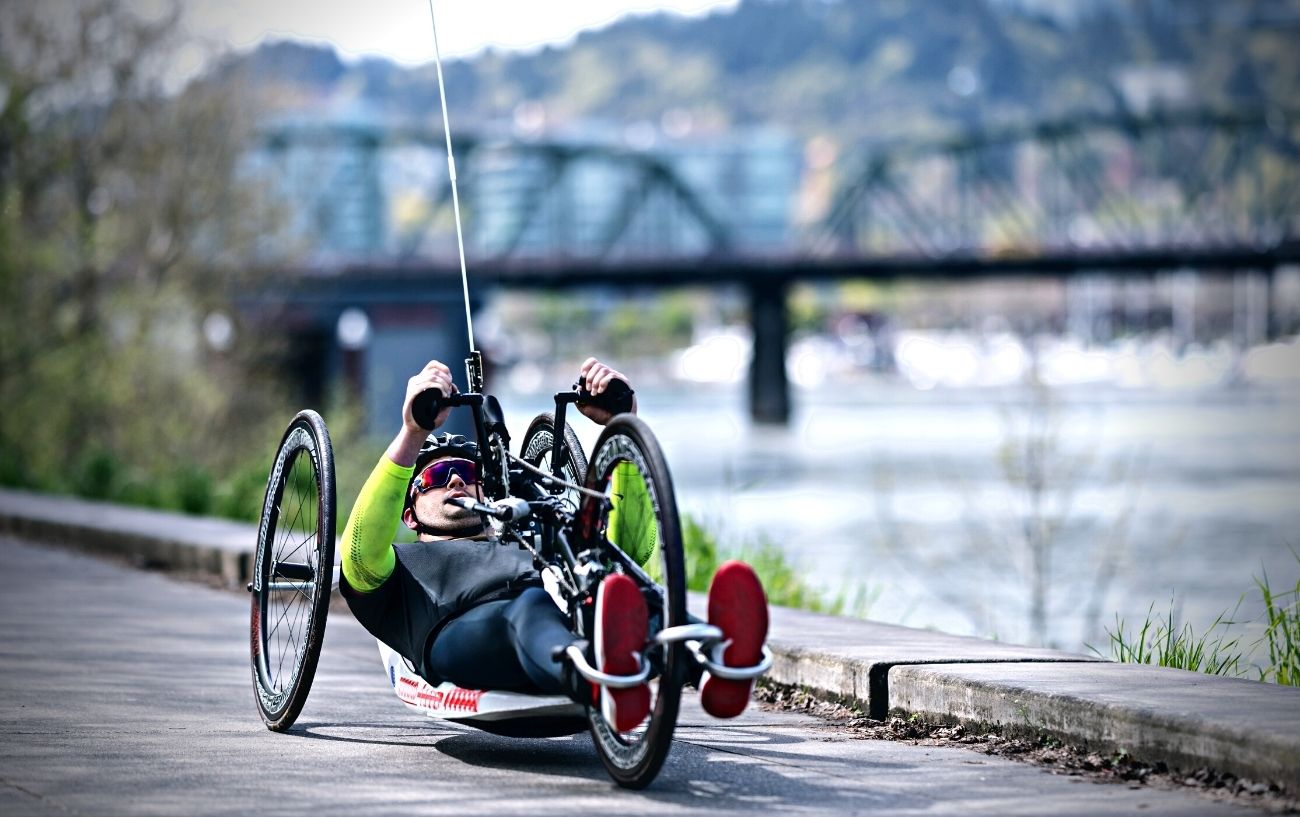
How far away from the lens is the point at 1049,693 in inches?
260

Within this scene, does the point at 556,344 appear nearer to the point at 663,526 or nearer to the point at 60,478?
the point at 60,478

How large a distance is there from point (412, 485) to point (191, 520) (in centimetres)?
917

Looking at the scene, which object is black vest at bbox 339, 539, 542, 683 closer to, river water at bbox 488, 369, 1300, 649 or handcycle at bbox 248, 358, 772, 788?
handcycle at bbox 248, 358, 772, 788

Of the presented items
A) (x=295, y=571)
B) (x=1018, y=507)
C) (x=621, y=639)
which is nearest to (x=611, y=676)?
(x=621, y=639)

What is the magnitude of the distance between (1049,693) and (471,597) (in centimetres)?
178

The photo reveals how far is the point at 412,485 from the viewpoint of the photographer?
275 inches

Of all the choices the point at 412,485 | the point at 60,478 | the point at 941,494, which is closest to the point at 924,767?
the point at 412,485

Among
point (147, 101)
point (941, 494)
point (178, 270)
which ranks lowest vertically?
point (941, 494)

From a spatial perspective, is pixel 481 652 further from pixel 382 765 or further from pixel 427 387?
pixel 427 387

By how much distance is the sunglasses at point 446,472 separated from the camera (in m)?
6.86

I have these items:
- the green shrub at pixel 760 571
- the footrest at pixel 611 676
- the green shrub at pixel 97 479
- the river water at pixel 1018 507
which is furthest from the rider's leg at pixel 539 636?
the green shrub at pixel 97 479

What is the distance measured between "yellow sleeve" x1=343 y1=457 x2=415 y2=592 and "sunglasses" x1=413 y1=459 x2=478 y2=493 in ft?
1.04

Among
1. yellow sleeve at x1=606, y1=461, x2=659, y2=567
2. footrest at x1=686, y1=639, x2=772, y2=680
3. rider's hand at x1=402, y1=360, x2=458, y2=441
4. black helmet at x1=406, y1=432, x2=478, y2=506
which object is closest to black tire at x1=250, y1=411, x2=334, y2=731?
black helmet at x1=406, y1=432, x2=478, y2=506

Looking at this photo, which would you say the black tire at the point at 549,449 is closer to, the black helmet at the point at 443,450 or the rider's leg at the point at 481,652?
the black helmet at the point at 443,450
